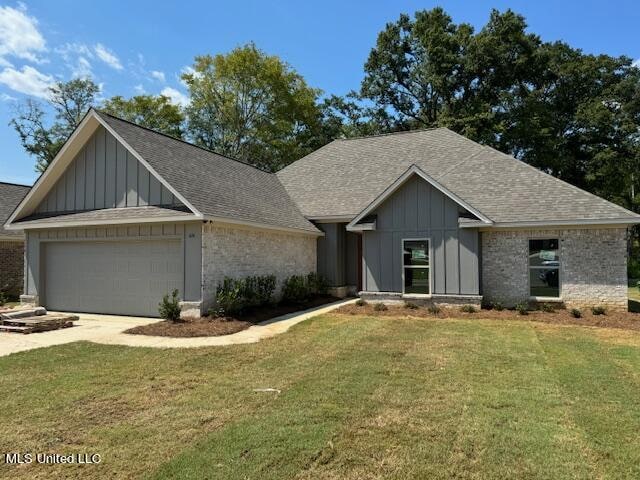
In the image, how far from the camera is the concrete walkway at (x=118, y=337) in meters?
9.16

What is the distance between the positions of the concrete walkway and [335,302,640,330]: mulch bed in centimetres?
255

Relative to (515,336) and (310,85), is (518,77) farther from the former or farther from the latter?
(515,336)

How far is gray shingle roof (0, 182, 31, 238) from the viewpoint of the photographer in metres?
19.0

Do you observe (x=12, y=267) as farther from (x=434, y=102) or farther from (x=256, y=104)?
(x=434, y=102)

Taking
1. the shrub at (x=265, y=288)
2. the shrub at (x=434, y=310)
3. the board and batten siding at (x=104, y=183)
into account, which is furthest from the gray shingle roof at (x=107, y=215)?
the shrub at (x=434, y=310)

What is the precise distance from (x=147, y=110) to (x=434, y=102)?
2590cm

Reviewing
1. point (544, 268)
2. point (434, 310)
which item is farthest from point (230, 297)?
point (544, 268)

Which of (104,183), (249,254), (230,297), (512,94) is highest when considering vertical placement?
(512,94)

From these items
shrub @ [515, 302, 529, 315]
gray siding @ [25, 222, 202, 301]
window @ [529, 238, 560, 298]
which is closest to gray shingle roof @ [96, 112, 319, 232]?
gray siding @ [25, 222, 202, 301]

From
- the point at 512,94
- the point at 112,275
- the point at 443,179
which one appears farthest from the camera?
the point at 512,94

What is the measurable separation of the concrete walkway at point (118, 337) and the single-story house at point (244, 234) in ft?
5.11

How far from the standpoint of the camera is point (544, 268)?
44.8ft

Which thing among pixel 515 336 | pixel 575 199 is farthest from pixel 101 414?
pixel 575 199

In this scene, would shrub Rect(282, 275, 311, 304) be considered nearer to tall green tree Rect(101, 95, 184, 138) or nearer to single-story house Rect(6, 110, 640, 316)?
single-story house Rect(6, 110, 640, 316)
